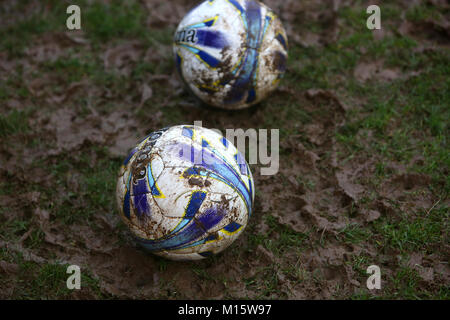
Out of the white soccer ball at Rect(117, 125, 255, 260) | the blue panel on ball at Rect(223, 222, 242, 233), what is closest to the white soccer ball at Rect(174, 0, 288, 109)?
the white soccer ball at Rect(117, 125, 255, 260)

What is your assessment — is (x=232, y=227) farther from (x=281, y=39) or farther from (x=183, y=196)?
(x=281, y=39)

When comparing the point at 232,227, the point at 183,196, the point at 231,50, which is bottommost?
the point at 232,227

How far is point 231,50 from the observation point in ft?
11.8

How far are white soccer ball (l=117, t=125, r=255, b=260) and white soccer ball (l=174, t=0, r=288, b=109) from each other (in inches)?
35.6

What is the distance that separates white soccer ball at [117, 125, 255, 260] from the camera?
278cm

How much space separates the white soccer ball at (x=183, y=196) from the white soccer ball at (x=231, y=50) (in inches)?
35.6

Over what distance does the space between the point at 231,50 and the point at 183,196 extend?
4.79 feet

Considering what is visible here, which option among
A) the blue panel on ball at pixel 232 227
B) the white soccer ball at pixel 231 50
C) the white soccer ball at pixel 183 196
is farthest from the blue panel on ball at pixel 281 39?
the blue panel on ball at pixel 232 227

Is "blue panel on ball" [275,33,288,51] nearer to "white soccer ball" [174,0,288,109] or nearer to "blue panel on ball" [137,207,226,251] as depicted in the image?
"white soccer ball" [174,0,288,109]

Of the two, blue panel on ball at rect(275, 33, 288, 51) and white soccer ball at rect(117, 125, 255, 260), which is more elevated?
blue panel on ball at rect(275, 33, 288, 51)

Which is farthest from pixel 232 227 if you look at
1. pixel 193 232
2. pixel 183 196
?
A: pixel 183 196

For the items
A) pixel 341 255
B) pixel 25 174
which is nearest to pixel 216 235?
pixel 341 255
